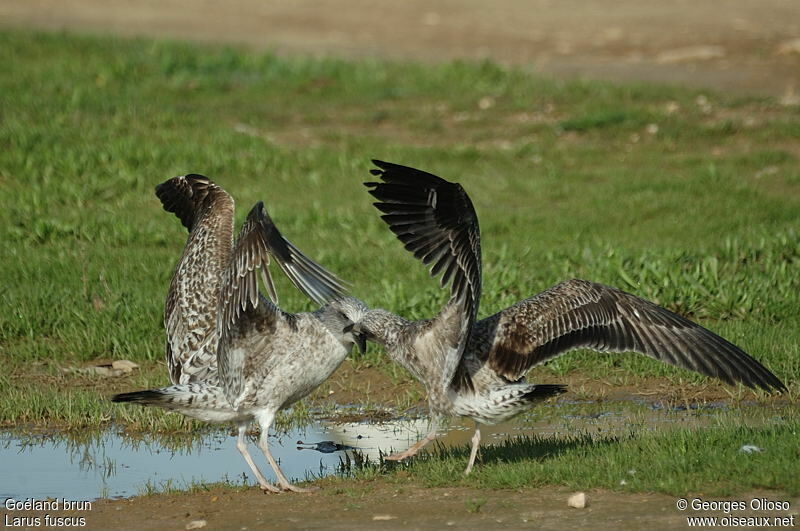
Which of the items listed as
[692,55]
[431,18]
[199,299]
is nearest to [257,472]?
[199,299]

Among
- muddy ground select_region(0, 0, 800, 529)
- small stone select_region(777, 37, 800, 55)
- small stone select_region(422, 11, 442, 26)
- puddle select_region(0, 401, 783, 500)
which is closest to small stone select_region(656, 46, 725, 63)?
muddy ground select_region(0, 0, 800, 529)

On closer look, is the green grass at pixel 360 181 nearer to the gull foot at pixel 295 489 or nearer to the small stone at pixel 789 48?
the gull foot at pixel 295 489

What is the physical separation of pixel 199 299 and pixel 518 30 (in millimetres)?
15073

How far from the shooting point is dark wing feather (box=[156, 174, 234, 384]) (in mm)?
6922

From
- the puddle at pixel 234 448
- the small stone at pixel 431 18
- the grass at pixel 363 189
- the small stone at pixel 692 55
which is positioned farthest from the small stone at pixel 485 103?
the puddle at pixel 234 448

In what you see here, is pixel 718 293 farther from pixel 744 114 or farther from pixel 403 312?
pixel 744 114

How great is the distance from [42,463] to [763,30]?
50.7 feet

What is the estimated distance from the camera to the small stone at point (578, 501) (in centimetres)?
562

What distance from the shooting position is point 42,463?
22.5 feet

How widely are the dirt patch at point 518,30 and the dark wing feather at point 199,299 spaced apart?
10.4 m

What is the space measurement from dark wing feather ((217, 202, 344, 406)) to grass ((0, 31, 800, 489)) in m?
1.19

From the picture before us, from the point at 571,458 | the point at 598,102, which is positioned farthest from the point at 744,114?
the point at 571,458

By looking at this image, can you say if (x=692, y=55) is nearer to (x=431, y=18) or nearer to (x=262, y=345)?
(x=431, y=18)

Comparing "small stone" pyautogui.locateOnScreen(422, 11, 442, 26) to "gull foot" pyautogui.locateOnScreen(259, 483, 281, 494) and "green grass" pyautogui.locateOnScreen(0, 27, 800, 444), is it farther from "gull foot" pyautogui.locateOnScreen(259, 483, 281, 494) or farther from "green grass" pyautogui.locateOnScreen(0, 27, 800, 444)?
"gull foot" pyautogui.locateOnScreen(259, 483, 281, 494)
